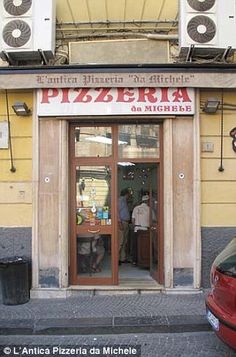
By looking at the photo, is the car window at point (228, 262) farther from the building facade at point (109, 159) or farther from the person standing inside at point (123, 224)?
the person standing inside at point (123, 224)

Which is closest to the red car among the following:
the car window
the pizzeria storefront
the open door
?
the car window

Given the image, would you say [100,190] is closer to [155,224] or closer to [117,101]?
[155,224]

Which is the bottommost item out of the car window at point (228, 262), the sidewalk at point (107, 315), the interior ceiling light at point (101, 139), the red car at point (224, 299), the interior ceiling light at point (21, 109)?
the sidewalk at point (107, 315)

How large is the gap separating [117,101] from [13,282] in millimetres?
3428

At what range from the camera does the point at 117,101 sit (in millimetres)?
7828

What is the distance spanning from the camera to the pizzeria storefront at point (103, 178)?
784cm

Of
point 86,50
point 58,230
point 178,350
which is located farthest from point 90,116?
point 178,350

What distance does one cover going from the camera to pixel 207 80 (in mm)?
7594

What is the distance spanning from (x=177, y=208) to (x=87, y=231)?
1645 millimetres

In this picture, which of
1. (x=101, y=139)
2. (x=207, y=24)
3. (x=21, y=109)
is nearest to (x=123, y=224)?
(x=101, y=139)

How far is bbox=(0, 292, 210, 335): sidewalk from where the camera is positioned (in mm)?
6266

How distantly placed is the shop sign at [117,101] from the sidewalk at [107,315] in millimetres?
3099

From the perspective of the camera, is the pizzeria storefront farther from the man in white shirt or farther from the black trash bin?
the man in white shirt

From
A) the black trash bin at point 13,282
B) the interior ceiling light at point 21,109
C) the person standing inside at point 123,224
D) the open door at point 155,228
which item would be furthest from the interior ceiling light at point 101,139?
the black trash bin at point 13,282
